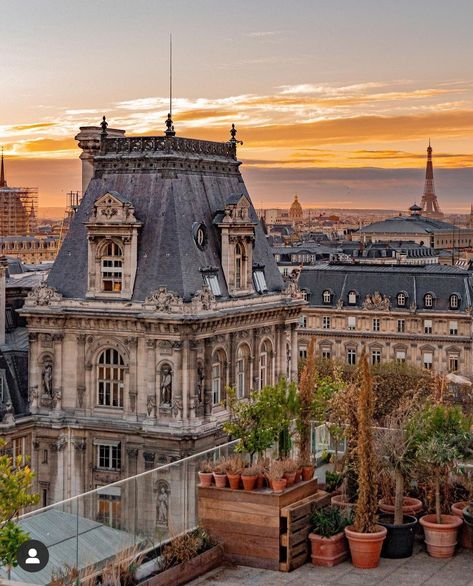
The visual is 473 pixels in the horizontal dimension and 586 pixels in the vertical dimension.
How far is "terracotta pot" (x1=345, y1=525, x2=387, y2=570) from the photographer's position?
3155 centimetres

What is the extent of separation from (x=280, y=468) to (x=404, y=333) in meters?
113

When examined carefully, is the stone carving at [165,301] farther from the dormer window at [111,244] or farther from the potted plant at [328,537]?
the potted plant at [328,537]

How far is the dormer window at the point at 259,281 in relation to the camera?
69.0 m

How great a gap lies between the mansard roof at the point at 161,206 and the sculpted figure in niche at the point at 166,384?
3.87m

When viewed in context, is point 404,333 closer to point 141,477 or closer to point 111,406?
point 111,406

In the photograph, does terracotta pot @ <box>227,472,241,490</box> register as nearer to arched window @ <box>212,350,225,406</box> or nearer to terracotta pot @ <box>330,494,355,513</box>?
terracotta pot @ <box>330,494,355,513</box>

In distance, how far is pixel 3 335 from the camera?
6794cm

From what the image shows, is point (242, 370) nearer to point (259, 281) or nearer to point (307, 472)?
point (259, 281)

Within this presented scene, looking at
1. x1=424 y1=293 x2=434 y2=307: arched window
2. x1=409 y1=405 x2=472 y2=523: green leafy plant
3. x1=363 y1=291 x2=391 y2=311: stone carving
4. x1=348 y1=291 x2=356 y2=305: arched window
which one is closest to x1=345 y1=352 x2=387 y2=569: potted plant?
x1=409 y1=405 x2=472 y2=523: green leafy plant

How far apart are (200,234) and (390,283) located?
8300 cm

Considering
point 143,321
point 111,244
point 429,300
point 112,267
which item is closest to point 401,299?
point 429,300

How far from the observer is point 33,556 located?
29234 millimetres

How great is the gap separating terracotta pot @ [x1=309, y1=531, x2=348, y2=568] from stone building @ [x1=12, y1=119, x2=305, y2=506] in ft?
91.8

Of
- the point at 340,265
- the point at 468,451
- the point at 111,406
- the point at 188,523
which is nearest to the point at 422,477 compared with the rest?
the point at 468,451
